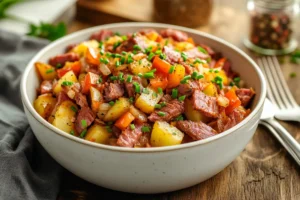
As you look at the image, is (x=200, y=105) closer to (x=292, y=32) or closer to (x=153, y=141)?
(x=153, y=141)

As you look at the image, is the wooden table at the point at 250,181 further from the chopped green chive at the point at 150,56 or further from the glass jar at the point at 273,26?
the glass jar at the point at 273,26

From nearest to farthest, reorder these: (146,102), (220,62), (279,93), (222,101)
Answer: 1. (146,102)
2. (222,101)
3. (220,62)
4. (279,93)

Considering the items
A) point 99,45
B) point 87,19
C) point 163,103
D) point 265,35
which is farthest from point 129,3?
point 163,103

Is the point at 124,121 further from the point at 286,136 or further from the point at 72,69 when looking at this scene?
the point at 286,136

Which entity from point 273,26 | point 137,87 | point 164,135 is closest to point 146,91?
point 137,87

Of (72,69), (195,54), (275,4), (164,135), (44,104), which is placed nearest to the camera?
(164,135)

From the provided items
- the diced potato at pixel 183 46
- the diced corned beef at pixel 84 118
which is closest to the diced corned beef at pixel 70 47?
the diced potato at pixel 183 46

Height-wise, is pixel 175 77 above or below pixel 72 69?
above

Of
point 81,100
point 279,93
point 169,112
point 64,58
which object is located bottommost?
point 279,93
